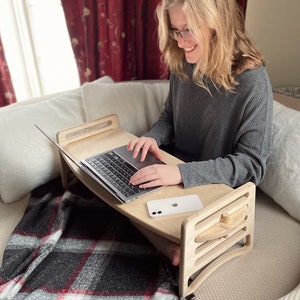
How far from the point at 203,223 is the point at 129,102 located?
0.83 meters

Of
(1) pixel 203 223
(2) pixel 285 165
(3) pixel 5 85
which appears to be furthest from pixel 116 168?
(3) pixel 5 85

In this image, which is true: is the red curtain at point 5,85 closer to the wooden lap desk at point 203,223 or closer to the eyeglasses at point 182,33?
the wooden lap desk at point 203,223

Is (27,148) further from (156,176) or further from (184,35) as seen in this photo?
(184,35)

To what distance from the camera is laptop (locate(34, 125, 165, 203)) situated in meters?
0.94

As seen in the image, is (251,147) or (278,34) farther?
(278,34)

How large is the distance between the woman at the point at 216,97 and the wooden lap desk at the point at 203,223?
5cm

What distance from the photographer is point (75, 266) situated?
3.37 ft

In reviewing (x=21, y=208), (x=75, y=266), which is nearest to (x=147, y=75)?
(x=21, y=208)

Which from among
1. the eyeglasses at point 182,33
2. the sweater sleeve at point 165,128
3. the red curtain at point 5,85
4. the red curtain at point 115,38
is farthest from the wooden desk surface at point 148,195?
the red curtain at point 5,85

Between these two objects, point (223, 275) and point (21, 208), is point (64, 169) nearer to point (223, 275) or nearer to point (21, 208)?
point (21, 208)

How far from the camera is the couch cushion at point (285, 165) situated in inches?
44.3

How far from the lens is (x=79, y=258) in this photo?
Answer: 1.05 metres

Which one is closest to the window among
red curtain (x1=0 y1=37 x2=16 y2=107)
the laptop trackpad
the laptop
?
red curtain (x1=0 y1=37 x2=16 y2=107)

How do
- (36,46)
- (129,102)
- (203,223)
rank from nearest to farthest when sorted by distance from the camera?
(203,223) → (129,102) → (36,46)
